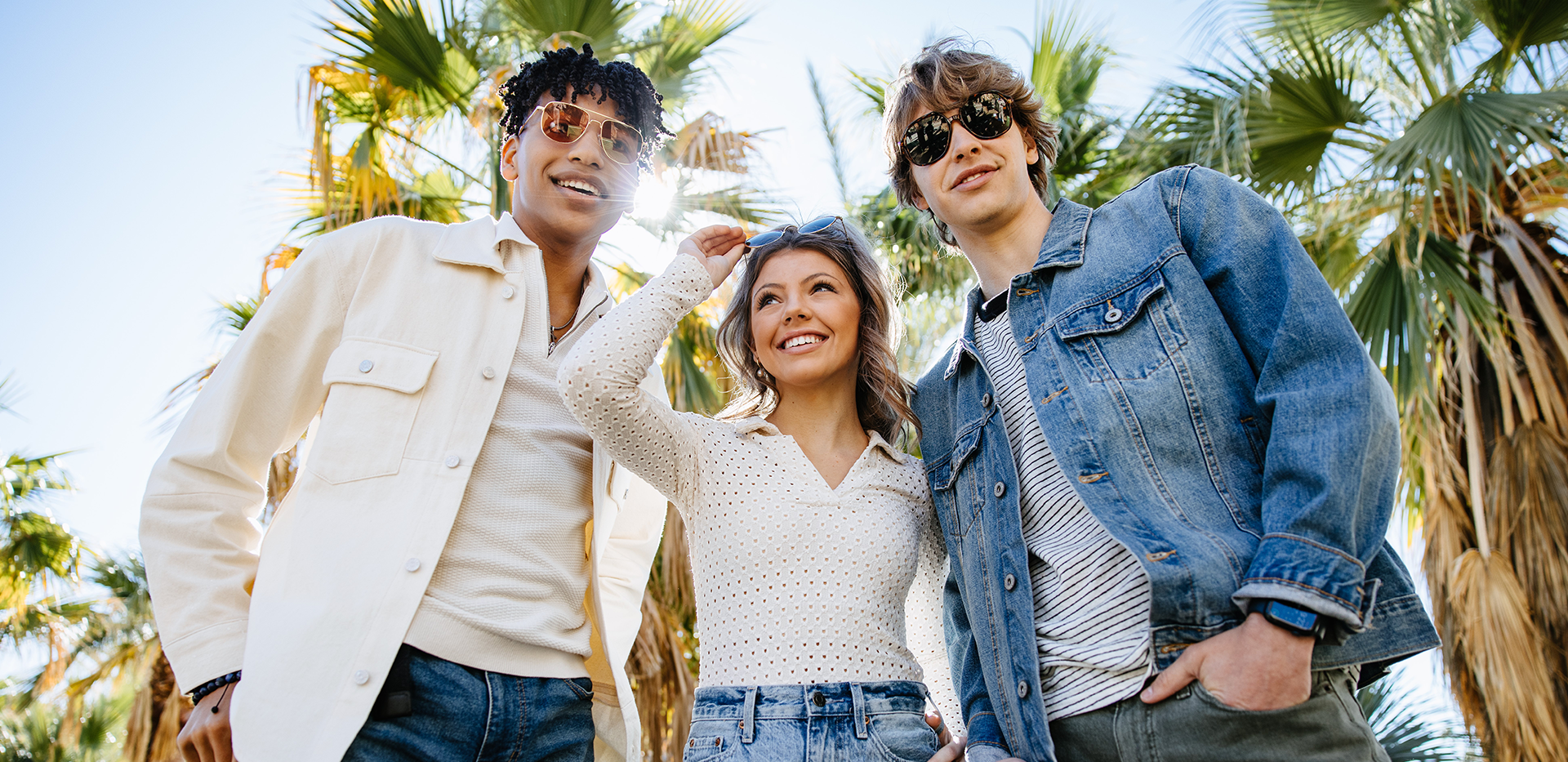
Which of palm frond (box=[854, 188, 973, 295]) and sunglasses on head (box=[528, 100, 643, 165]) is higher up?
palm frond (box=[854, 188, 973, 295])

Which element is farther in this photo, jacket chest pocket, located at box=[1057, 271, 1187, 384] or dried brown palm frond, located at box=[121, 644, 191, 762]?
dried brown palm frond, located at box=[121, 644, 191, 762]

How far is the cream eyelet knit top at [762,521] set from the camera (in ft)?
6.24

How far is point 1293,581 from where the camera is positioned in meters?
1.29

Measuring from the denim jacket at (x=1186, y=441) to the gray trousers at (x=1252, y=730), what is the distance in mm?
67

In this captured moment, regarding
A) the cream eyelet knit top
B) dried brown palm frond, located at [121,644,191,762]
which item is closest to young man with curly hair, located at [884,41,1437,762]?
the cream eyelet knit top

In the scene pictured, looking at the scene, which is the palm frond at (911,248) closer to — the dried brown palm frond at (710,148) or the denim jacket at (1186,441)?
the dried brown palm frond at (710,148)

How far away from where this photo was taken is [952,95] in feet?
7.34

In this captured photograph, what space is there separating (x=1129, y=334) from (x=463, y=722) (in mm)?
1519

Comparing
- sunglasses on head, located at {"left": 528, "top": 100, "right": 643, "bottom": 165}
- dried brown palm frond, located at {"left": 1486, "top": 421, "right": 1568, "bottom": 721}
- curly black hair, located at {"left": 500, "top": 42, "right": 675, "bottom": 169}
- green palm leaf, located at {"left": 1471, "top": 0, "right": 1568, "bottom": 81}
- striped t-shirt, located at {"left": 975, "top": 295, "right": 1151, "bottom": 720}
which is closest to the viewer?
striped t-shirt, located at {"left": 975, "top": 295, "right": 1151, "bottom": 720}

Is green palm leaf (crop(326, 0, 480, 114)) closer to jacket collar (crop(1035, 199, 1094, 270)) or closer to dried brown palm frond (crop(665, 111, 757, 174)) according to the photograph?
dried brown palm frond (crop(665, 111, 757, 174))

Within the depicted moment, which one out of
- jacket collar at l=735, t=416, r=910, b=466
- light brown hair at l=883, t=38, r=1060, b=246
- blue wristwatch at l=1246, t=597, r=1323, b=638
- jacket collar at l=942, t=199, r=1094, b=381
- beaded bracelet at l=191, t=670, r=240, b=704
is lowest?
beaded bracelet at l=191, t=670, r=240, b=704

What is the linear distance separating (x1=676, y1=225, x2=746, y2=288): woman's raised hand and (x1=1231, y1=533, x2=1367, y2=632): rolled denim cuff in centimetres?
139

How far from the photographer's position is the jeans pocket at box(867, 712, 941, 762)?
1.79 metres

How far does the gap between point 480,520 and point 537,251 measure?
74cm
